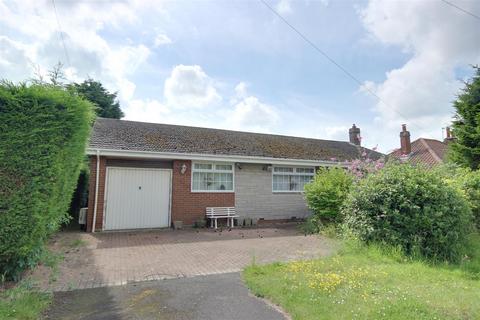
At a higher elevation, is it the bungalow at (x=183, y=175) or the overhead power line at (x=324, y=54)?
the overhead power line at (x=324, y=54)

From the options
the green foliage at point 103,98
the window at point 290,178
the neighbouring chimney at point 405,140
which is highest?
the green foliage at point 103,98

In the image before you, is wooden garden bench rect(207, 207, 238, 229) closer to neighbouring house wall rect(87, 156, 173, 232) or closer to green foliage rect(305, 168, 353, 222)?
green foliage rect(305, 168, 353, 222)

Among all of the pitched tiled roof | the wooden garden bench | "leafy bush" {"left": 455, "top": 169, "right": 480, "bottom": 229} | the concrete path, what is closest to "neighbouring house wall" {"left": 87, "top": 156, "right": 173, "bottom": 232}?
the pitched tiled roof

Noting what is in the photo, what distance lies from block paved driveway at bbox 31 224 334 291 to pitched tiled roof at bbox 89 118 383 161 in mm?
3216

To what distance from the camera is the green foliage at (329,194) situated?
1014 centimetres

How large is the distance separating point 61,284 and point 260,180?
875 cm

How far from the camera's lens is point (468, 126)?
1310 cm

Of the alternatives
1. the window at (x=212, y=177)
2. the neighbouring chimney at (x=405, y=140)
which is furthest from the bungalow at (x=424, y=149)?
the window at (x=212, y=177)

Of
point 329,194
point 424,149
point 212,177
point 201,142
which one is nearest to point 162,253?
point 212,177

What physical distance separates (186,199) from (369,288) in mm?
7908

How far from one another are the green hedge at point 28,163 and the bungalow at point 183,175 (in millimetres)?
5165

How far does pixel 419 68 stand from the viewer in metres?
9.72

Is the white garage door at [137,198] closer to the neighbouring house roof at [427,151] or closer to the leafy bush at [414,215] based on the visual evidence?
the leafy bush at [414,215]

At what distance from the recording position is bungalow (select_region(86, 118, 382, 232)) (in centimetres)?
1005
